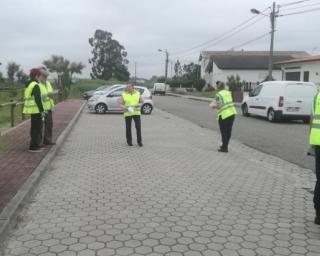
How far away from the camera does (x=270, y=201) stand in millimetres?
7070

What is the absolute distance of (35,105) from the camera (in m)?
10.6

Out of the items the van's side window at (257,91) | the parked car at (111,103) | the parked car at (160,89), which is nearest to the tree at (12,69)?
the parked car at (160,89)

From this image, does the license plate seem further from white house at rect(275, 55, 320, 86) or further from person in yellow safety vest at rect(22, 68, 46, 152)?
white house at rect(275, 55, 320, 86)

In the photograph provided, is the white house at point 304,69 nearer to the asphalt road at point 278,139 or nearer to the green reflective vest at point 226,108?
the asphalt road at point 278,139

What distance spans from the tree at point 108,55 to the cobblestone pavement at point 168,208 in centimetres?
9793

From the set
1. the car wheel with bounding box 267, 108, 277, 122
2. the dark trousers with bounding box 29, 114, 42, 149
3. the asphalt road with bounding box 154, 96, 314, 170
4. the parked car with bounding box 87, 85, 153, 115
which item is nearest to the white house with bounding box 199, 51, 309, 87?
the parked car with bounding box 87, 85, 153, 115

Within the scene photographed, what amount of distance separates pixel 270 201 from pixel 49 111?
6380 mm

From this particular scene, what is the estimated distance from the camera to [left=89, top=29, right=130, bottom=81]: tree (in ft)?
356

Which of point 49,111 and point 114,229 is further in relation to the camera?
point 49,111

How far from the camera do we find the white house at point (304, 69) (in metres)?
39.4

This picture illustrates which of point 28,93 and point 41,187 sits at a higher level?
point 28,93

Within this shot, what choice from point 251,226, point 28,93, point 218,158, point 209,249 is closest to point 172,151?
point 218,158

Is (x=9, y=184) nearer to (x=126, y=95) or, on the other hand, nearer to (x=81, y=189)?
(x=81, y=189)

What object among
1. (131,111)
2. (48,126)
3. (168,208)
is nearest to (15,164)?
(48,126)
